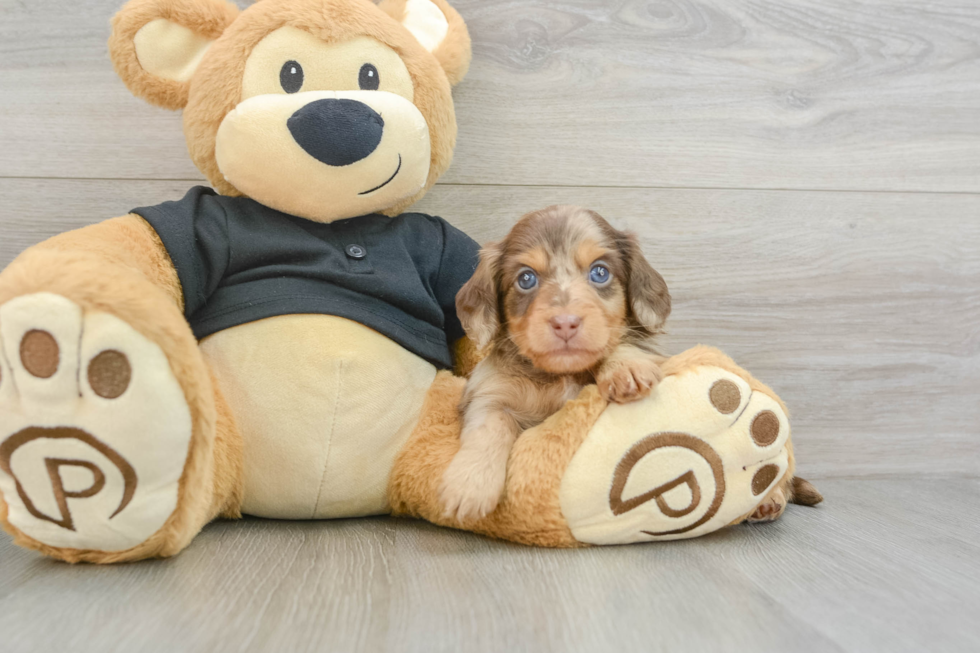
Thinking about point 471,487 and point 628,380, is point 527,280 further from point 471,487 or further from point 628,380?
point 471,487

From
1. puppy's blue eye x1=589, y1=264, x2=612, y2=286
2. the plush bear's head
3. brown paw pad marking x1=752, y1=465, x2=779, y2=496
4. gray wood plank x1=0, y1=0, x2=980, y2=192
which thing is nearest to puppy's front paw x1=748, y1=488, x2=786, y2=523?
brown paw pad marking x1=752, y1=465, x2=779, y2=496

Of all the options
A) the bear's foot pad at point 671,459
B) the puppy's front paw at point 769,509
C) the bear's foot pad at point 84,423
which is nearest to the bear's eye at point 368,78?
the bear's foot pad at point 84,423

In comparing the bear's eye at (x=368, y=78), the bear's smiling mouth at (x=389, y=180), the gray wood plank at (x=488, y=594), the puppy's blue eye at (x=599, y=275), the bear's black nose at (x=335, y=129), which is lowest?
the gray wood plank at (x=488, y=594)

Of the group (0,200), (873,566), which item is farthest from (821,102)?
(0,200)

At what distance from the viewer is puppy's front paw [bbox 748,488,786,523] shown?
159 cm

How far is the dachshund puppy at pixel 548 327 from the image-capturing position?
4.55 feet

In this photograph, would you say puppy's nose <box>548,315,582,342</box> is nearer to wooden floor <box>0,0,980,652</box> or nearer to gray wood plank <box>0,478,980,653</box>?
gray wood plank <box>0,478,980,653</box>

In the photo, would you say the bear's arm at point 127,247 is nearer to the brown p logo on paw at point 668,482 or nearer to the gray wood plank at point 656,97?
the gray wood plank at point 656,97

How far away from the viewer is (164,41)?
156 cm

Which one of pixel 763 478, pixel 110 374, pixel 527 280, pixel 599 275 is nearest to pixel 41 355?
pixel 110 374

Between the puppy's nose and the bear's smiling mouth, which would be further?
the bear's smiling mouth

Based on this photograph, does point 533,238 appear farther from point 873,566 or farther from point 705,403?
point 873,566

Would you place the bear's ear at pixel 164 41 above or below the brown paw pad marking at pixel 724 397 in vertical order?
above

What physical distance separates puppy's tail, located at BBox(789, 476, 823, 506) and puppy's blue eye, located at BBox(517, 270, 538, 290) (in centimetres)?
91
